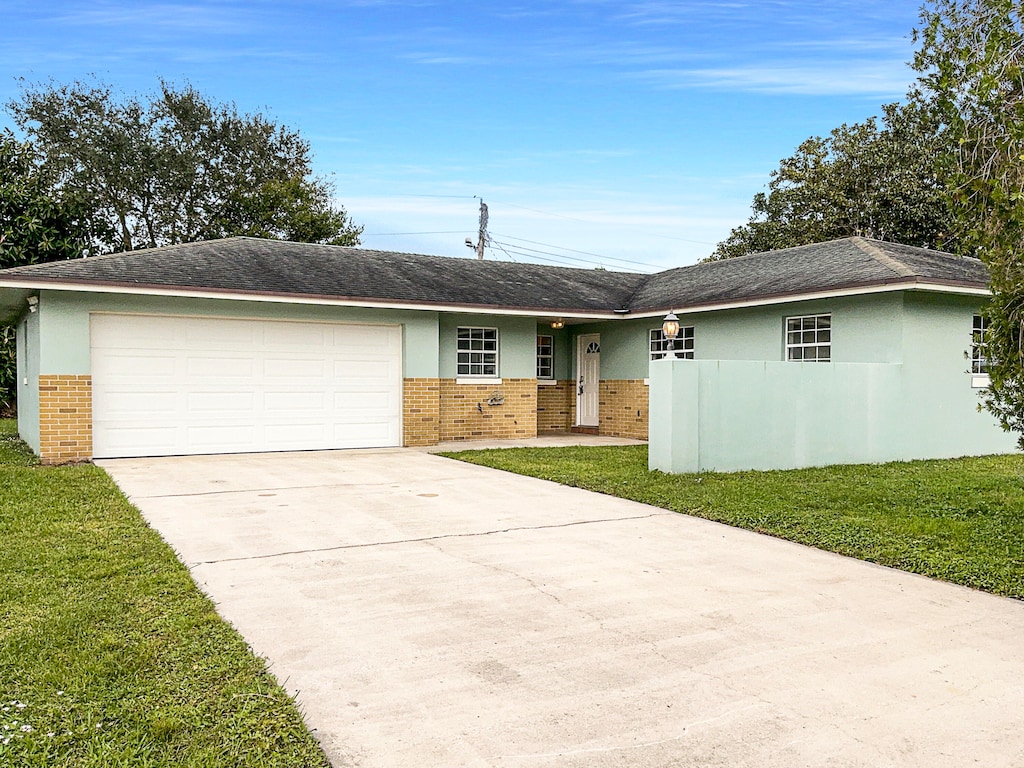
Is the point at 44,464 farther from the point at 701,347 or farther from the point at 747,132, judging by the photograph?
the point at 747,132

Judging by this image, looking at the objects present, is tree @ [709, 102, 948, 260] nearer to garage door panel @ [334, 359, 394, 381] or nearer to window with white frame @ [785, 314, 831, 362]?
window with white frame @ [785, 314, 831, 362]

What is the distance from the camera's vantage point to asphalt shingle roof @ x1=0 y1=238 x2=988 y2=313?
12461mm

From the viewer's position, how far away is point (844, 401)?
12164 millimetres

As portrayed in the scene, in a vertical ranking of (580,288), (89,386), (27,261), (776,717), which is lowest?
(776,717)

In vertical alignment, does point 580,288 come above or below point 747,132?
below

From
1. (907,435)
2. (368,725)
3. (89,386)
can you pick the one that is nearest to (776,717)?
(368,725)

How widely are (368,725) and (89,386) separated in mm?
10611

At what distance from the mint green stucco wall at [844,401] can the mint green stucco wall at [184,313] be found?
5.36 metres

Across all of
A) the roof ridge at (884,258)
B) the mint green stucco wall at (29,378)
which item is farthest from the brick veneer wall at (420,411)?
the roof ridge at (884,258)

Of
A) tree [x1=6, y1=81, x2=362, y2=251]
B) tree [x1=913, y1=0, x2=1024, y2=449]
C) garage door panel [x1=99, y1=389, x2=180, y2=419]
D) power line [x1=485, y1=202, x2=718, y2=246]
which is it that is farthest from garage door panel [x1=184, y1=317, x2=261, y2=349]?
power line [x1=485, y1=202, x2=718, y2=246]

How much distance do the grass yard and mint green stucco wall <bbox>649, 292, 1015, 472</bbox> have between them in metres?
6.81

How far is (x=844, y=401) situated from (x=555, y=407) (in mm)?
7785

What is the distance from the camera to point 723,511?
8.29 meters

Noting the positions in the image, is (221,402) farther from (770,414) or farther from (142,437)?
(770,414)
